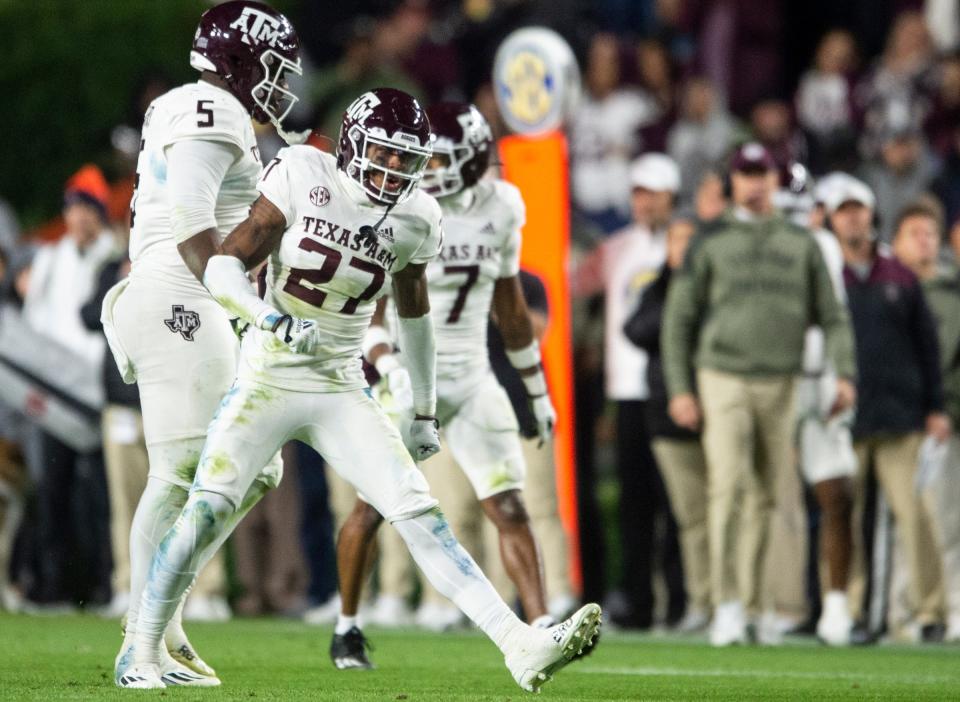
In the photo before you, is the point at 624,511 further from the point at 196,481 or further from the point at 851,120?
the point at 196,481

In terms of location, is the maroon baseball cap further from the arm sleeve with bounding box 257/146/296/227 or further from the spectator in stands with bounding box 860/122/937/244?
the arm sleeve with bounding box 257/146/296/227

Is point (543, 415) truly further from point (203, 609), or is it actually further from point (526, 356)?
point (203, 609)

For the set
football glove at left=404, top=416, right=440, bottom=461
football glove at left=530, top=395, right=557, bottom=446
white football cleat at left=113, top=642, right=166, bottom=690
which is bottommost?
white football cleat at left=113, top=642, right=166, bottom=690

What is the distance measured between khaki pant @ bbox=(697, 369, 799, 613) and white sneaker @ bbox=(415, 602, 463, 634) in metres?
1.64

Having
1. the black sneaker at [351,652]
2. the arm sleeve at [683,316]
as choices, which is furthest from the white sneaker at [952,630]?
the black sneaker at [351,652]

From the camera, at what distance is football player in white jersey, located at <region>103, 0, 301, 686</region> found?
7.02m

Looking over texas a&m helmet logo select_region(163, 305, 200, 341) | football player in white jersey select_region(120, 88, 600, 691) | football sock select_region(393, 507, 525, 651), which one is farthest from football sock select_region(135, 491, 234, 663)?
texas a&m helmet logo select_region(163, 305, 200, 341)

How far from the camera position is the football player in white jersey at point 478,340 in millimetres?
8250

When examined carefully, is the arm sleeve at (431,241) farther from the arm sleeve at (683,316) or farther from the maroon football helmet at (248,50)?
the arm sleeve at (683,316)

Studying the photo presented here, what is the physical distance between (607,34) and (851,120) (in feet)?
7.04

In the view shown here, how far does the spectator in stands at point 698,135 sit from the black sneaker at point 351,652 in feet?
22.7

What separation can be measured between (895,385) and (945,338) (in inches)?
27.9

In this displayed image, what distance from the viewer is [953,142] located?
13625 mm

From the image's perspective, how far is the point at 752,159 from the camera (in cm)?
1027
